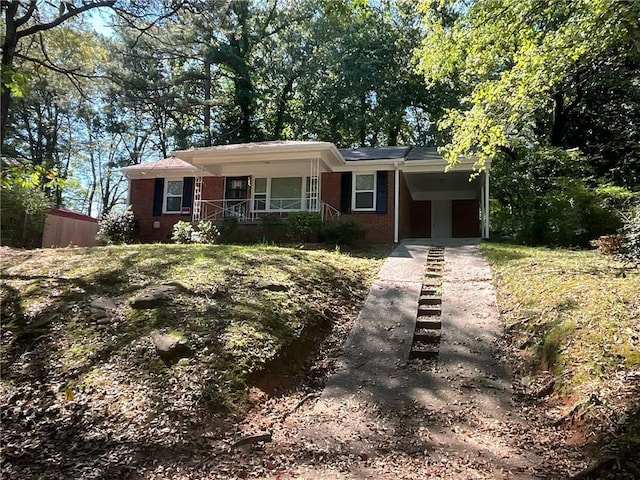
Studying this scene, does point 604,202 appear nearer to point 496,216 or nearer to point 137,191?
point 496,216

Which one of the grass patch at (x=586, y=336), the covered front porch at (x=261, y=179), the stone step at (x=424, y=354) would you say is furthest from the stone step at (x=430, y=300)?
the covered front porch at (x=261, y=179)

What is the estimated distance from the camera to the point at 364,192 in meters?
15.8

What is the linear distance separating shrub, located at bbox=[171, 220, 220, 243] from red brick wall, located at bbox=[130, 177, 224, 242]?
2679 mm

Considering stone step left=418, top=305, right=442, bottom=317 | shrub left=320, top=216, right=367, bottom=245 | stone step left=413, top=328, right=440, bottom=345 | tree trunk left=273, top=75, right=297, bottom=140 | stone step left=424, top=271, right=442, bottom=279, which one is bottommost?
stone step left=413, top=328, right=440, bottom=345

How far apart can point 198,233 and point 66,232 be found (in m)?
5.51

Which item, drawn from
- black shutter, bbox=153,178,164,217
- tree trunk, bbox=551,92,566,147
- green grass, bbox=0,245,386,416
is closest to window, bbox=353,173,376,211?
green grass, bbox=0,245,386,416

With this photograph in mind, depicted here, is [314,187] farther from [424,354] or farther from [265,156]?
[424,354]

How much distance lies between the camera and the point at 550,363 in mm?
4898

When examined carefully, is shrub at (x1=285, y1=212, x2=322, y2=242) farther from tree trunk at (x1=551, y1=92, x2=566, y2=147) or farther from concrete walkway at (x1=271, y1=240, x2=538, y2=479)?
tree trunk at (x1=551, y1=92, x2=566, y2=147)

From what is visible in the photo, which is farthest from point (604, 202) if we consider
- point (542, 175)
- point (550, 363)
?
point (550, 363)

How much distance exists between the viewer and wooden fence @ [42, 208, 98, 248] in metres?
15.1

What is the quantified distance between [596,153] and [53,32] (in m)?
19.1

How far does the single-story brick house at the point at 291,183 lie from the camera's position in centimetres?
1520

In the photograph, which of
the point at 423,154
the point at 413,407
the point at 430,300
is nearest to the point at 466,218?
the point at 423,154
